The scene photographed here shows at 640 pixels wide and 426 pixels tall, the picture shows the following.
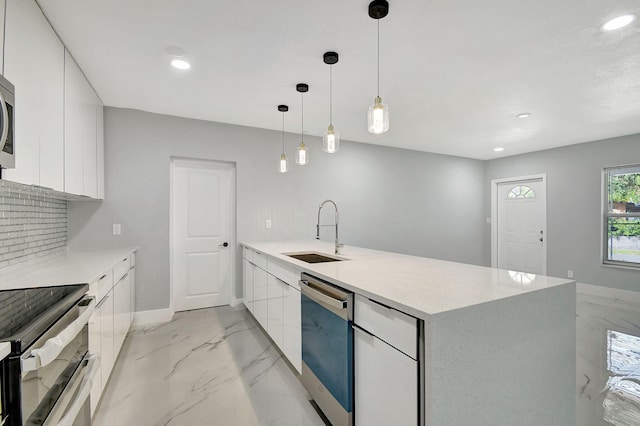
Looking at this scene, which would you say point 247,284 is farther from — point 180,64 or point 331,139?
point 180,64

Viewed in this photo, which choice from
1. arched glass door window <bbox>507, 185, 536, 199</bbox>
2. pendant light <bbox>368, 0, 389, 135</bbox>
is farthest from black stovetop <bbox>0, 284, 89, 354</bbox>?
arched glass door window <bbox>507, 185, 536, 199</bbox>

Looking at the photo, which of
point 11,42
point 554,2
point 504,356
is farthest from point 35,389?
point 554,2

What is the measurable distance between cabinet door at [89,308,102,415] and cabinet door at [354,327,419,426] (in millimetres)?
1452

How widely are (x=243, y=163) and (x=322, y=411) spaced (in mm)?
3045

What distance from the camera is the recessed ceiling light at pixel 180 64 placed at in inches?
92.7

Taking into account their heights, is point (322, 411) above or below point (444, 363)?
below

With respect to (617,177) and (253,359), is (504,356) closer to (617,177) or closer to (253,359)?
(253,359)

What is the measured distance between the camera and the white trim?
3.39 m

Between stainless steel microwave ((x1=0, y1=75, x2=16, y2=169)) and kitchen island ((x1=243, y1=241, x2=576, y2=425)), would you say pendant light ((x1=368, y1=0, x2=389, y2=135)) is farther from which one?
stainless steel microwave ((x1=0, y1=75, x2=16, y2=169))

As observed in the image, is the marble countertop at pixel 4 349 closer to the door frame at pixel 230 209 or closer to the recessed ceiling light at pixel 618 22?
the door frame at pixel 230 209

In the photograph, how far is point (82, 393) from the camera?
133 centimetres

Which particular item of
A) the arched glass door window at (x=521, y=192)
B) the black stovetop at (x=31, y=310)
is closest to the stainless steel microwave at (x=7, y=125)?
the black stovetop at (x=31, y=310)

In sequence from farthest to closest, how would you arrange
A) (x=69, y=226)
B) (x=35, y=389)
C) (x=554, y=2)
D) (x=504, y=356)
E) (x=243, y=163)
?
(x=243, y=163)
(x=69, y=226)
(x=554, y=2)
(x=504, y=356)
(x=35, y=389)

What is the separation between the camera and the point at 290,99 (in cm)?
312
